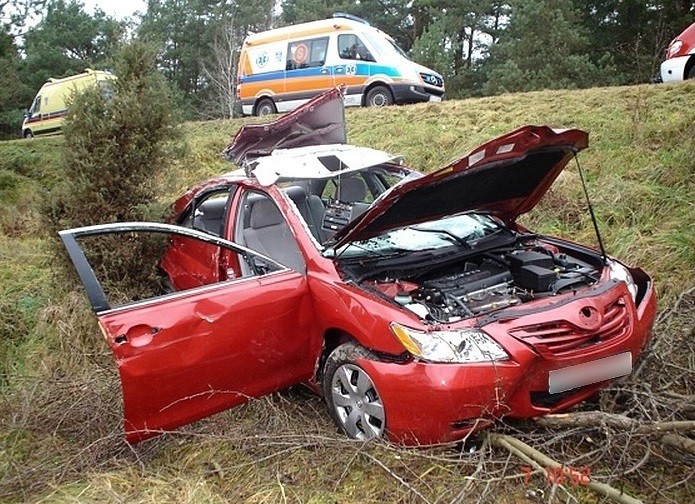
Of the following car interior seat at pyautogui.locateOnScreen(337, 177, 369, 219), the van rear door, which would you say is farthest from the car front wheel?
the van rear door

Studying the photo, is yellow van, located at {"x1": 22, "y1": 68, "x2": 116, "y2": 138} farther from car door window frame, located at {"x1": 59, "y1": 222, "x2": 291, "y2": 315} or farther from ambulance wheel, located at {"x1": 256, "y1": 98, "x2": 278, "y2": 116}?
car door window frame, located at {"x1": 59, "y1": 222, "x2": 291, "y2": 315}

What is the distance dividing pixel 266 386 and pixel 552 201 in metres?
4.08

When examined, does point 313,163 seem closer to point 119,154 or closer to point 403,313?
point 403,313

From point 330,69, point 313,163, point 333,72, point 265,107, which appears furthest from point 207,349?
point 265,107

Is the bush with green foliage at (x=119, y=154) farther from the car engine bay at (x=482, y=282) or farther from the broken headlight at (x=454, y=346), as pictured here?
the broken headlight at (x=454, y=346)

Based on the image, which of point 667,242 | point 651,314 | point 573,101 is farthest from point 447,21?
point 651,314

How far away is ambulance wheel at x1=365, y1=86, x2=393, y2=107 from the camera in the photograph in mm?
13320

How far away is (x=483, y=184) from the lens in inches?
142

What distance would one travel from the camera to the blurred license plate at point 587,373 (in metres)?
2.90

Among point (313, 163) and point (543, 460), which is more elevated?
point (313, 163)

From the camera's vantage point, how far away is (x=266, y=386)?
11.4 ft

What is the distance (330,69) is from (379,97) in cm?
146

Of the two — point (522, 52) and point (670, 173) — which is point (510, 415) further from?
point (522, 52)

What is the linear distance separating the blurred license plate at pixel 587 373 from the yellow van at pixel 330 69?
35.4 feet
